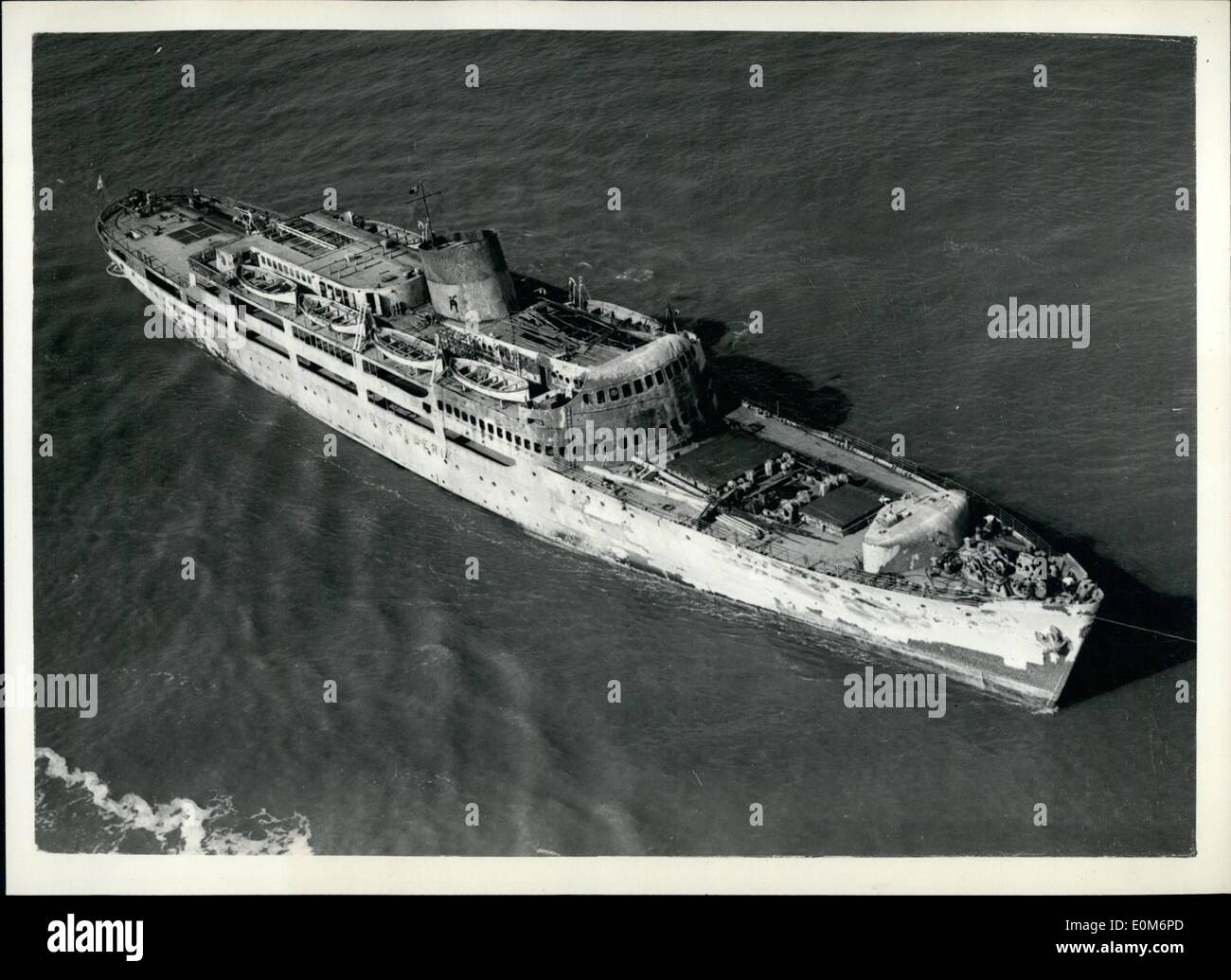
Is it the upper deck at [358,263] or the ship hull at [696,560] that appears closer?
the ship hull at [696,560]

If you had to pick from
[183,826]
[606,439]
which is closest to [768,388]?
[606,439]

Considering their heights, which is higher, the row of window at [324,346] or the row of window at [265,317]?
A: the row of window at [265,317]

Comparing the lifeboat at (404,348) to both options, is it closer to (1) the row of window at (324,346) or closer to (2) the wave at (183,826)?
(1) the row of window at (324,346)

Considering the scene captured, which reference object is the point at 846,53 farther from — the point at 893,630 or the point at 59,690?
the point at 59,690

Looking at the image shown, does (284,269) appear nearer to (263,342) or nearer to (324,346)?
(263,342)

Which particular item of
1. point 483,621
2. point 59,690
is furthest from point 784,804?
point 59,690

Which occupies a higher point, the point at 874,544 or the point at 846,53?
the point at 846,53

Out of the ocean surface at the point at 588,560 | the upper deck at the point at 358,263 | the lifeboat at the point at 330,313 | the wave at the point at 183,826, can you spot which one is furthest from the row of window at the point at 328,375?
the wave at the point at 183,826
